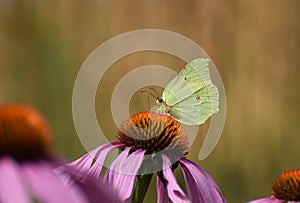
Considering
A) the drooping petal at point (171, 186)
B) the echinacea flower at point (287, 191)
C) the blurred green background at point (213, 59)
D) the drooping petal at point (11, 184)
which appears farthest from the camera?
the blurred green background at point (213, 59)

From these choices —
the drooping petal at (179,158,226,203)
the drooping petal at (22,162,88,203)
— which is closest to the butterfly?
the drooping petal at (179,158,226,203)

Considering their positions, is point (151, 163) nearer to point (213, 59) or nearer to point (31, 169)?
point (31, 169)

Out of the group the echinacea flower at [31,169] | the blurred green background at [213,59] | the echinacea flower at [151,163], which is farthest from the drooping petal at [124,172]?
the blurred green background at [213,59]

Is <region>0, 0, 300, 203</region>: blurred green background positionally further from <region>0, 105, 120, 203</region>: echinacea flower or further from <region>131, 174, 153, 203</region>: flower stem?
<region>0, 105, 120, 203</region>: echinacea flower

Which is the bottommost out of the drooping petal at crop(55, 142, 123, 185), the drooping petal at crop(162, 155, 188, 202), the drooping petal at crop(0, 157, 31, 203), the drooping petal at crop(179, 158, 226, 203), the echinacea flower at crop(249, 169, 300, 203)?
the echinacea flower at crop(249, 169, 300, 203)

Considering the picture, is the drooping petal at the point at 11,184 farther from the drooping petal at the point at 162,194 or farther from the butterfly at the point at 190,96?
the butterfly at the point at 190,96

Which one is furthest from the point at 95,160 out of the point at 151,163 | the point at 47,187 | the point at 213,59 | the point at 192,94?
the point at 213,59

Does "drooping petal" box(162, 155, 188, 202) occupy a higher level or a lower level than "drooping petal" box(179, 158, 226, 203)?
higher

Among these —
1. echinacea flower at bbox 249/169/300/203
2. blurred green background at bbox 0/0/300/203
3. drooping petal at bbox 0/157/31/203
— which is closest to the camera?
drooping petal at bbox 0/157/31/203
